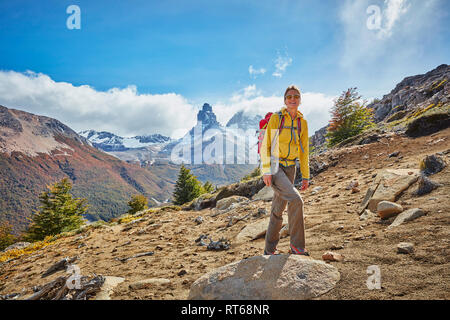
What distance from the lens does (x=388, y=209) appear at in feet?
14.8

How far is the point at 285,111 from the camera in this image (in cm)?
385

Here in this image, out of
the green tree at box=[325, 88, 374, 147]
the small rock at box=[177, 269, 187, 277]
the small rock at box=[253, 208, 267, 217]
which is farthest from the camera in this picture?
the green tree at box=[325, 88, 374, 147]

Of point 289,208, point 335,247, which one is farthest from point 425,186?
point 289,208

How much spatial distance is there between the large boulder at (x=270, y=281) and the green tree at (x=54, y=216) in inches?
1207

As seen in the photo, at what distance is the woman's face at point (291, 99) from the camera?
3.85m

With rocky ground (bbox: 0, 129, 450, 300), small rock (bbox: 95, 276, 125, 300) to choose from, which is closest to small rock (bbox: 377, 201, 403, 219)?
rocky ground (bbox: 0, 129, 450, 300)

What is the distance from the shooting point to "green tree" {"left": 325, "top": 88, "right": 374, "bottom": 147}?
65.0 feet

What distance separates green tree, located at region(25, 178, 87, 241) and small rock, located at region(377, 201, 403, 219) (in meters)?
32.2

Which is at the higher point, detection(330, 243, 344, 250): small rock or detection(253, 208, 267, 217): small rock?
detection(253, 208, 267, 217): small rock

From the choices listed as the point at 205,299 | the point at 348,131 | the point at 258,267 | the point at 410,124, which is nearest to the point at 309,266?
the point at 258,267

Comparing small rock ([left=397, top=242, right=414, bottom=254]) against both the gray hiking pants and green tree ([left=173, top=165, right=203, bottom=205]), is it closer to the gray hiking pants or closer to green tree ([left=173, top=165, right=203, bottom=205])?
the gray hiking pants

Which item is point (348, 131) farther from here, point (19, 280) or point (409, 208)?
point (19, 280)

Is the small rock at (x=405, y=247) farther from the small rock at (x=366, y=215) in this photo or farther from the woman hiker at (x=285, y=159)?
the small rock at (x=366, y=215)

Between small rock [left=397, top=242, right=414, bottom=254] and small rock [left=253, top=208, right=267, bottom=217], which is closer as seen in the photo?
small rock [left=397, top=242, right=414, bottom=254]
